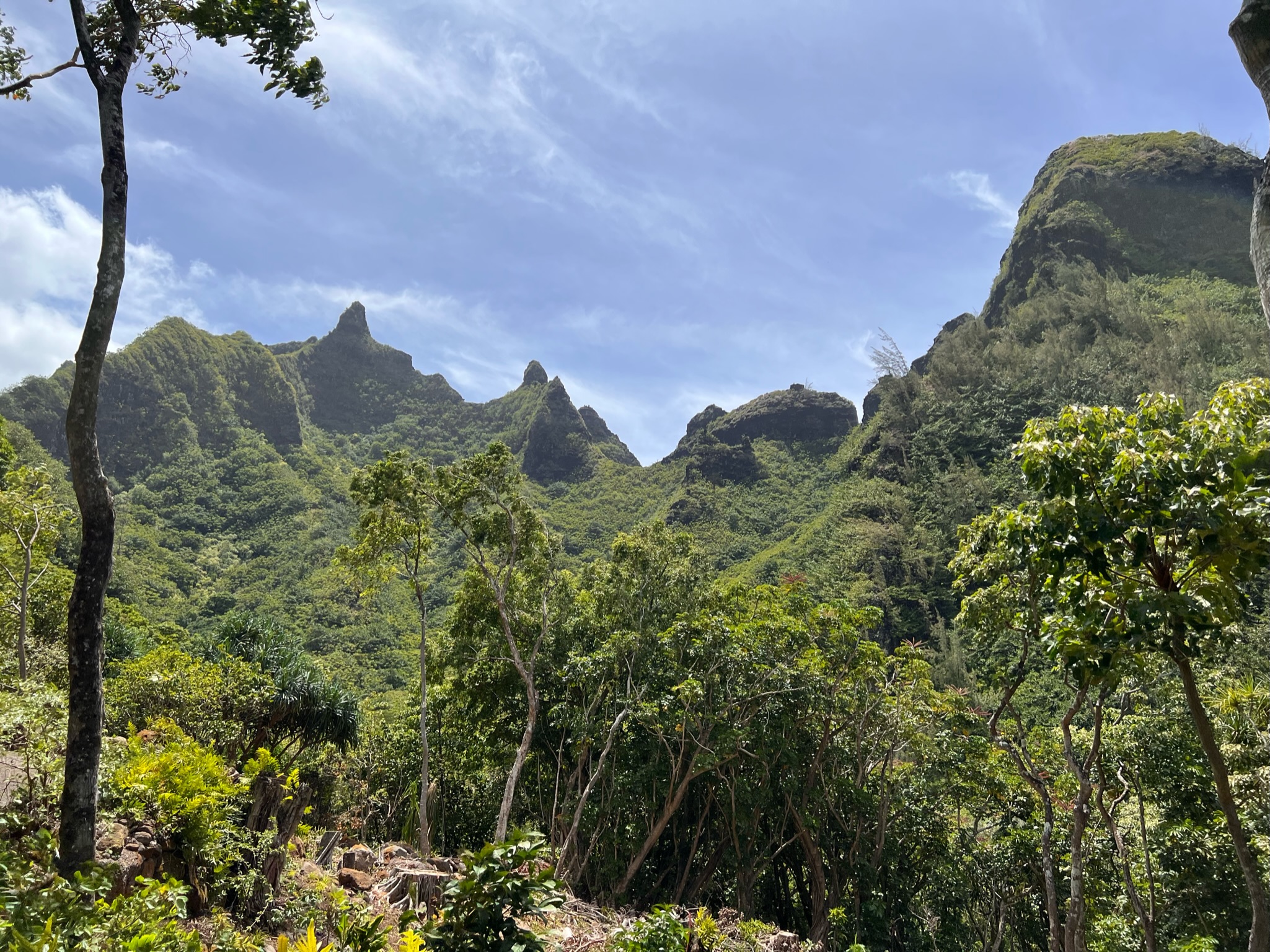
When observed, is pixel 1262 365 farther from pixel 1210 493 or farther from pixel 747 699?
pixel 1210 493

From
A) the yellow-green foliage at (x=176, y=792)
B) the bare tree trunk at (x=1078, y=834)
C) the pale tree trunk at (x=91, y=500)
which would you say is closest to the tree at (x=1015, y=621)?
the bare tree trunk at (x=1078, y=834)

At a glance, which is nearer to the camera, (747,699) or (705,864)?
(747,699)

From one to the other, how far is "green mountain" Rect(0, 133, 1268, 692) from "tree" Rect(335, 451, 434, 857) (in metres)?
18.9

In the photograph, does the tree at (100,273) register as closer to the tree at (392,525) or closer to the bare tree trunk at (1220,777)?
the bare tree trunk at (1220,777)

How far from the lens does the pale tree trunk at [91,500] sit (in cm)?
362

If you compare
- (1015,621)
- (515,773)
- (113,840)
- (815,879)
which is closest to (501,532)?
(515,773)

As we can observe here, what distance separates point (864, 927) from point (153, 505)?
2771 inches

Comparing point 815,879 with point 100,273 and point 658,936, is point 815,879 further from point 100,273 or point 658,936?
point 100,273

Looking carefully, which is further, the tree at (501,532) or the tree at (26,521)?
the tree at (501,532)

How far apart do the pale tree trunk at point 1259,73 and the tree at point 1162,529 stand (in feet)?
3.19

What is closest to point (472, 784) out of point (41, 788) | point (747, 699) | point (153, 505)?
point (747, 699)

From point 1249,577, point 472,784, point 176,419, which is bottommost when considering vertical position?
point 472,784

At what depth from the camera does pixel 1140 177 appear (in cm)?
6588

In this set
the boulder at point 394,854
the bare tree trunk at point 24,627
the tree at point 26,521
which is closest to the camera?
the boulder at point 394,854
